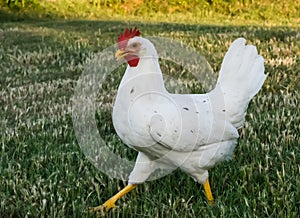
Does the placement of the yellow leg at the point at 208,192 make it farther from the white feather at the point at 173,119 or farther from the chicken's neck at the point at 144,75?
the chicken's neck at the point at 144,75

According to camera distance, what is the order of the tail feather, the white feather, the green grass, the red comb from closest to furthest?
the white feather → the red comb → the green grass → the tail feather

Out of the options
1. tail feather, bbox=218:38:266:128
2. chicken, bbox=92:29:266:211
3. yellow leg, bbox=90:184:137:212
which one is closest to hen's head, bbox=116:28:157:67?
chicken, bbox=92:29:266:211

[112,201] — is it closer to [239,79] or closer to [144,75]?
[144,75]

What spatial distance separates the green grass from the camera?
306 centimetres

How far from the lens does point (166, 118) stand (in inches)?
111

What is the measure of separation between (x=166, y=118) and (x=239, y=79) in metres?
0.70

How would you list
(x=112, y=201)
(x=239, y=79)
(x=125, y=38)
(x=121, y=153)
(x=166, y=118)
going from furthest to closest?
(x=121, y=153) < (x=239, y=79) < (x=112, y=201) < (x=125, y=38) < (x=166, y=118)

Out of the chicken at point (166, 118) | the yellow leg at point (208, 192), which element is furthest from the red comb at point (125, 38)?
the yellow leg at point (208, 192)

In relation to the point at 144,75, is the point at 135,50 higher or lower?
higher

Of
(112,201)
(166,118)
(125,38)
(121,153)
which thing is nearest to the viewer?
(166,118)

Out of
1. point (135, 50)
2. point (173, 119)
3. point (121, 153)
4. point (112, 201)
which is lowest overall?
point (121, 153)

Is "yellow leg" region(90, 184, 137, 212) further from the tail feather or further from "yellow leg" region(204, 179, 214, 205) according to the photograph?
the tail feather

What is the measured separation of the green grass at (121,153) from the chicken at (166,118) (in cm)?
19

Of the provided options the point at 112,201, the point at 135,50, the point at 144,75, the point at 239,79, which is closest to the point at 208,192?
the point at 112,201
